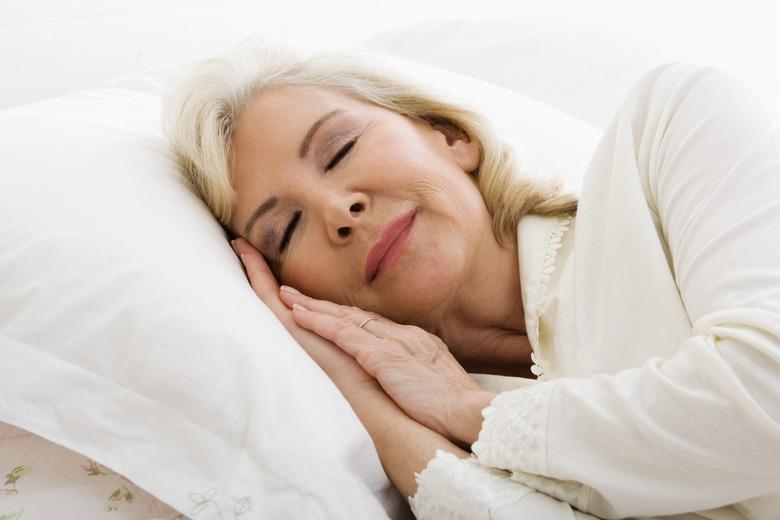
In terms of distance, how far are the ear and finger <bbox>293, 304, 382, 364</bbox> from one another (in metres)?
0.44

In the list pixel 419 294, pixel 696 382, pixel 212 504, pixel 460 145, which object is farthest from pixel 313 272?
pixel 696 382

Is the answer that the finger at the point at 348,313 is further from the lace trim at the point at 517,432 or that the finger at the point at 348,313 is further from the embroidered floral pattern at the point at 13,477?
the embroidered floral pattern at the point at 13,477

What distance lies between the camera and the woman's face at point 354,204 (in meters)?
1.64

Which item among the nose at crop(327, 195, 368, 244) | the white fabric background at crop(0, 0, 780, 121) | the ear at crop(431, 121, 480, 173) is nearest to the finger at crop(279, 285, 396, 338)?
the nose at crop(327, 195, 368, 244)

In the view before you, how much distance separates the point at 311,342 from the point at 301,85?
21.2 inches

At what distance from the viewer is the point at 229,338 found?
4.42 ft

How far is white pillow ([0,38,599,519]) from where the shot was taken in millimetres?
1260

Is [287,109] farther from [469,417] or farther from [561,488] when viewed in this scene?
[561,488]

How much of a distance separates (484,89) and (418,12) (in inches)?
35.3

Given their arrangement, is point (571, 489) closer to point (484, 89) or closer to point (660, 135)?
point (660, 135)

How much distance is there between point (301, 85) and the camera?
1815mm

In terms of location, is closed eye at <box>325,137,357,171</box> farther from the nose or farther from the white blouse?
the white blouse

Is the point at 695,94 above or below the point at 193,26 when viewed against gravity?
above

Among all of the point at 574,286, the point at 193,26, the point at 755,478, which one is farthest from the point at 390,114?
the point at 193,26
